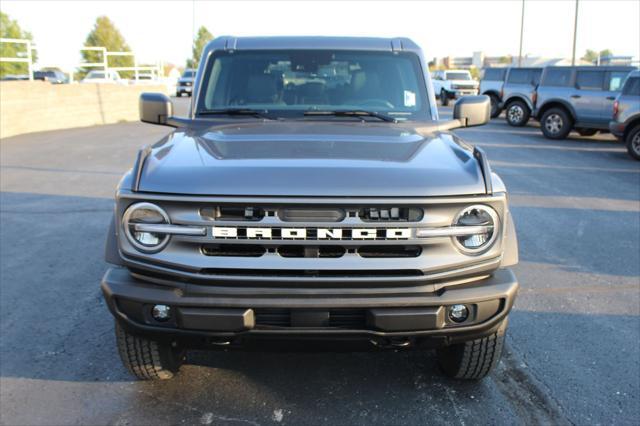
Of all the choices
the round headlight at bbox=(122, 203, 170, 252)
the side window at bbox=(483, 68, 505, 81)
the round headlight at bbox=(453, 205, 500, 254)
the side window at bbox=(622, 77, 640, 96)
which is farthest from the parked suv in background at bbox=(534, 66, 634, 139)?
the round headlight at bbox=(122, 203, 170, 252)

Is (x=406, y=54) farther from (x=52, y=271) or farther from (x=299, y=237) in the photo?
(x=52, y=271)

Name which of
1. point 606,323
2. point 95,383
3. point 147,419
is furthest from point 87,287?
point 606,323

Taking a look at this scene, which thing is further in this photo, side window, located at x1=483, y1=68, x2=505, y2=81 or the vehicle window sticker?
side window, located at x1=483, y1=68, x2=505, y2=81

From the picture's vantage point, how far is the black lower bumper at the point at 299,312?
2.77m

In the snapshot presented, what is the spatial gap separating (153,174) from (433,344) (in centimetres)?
156

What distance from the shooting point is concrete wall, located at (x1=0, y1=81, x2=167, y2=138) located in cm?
1647

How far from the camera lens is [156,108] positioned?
4.52 m

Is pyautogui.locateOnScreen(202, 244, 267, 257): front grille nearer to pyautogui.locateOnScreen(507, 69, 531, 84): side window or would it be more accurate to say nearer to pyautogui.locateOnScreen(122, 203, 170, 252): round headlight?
pyautogui.locateOnScreen(122, 203, 170, 252): round headlight

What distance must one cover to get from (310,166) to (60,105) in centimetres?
1865

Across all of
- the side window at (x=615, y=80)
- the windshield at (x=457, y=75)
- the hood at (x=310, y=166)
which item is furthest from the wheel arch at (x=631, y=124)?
the windshield at (x=457, y=75)

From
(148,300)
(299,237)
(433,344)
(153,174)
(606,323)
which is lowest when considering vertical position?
(606,323)

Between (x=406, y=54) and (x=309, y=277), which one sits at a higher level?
(x=406, y=54)

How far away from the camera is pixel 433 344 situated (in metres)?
2.99

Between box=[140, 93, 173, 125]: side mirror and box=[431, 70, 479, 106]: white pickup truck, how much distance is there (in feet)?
94.4
